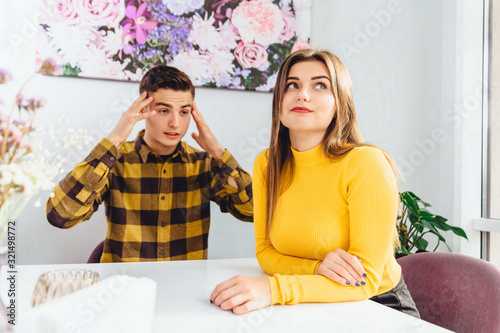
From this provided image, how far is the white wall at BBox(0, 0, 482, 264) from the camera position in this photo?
188 centimetres

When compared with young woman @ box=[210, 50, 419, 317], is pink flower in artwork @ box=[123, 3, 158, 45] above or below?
above

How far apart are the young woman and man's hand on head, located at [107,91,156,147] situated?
53 centimetres

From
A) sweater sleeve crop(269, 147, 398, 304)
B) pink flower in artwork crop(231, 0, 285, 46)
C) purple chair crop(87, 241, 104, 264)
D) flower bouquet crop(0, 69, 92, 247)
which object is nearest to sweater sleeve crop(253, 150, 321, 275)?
sweater sleeve crop(269, 147, 398, 304)

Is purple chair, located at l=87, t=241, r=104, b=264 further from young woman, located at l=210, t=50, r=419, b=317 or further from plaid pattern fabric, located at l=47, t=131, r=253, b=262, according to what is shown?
young woman, located at l=210, t=50, r=419, b=317

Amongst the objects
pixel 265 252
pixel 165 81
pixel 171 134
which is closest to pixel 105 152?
pixel 171 134

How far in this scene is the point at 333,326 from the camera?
0.72 m

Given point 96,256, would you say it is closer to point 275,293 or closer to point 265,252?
point 265,252

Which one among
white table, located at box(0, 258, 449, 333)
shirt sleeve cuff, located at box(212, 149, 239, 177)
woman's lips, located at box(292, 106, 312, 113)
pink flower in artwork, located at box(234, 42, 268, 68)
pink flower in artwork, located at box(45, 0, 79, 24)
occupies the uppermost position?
pink flower in artwork, located at box(45, 0, 79, 24)

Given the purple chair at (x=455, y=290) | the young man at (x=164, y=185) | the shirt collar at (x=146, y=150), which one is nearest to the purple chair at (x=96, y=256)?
the young man at (x=164, y=185)

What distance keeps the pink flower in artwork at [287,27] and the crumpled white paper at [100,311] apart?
177cm

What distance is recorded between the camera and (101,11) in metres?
1.91

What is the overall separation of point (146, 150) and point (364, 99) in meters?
1.24

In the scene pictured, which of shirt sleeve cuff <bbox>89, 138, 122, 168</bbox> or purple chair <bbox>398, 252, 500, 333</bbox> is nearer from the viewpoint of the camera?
purple chair <bbox>398, 252, 500, 333</bbox>

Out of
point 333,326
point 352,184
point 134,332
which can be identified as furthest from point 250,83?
point 134,332
